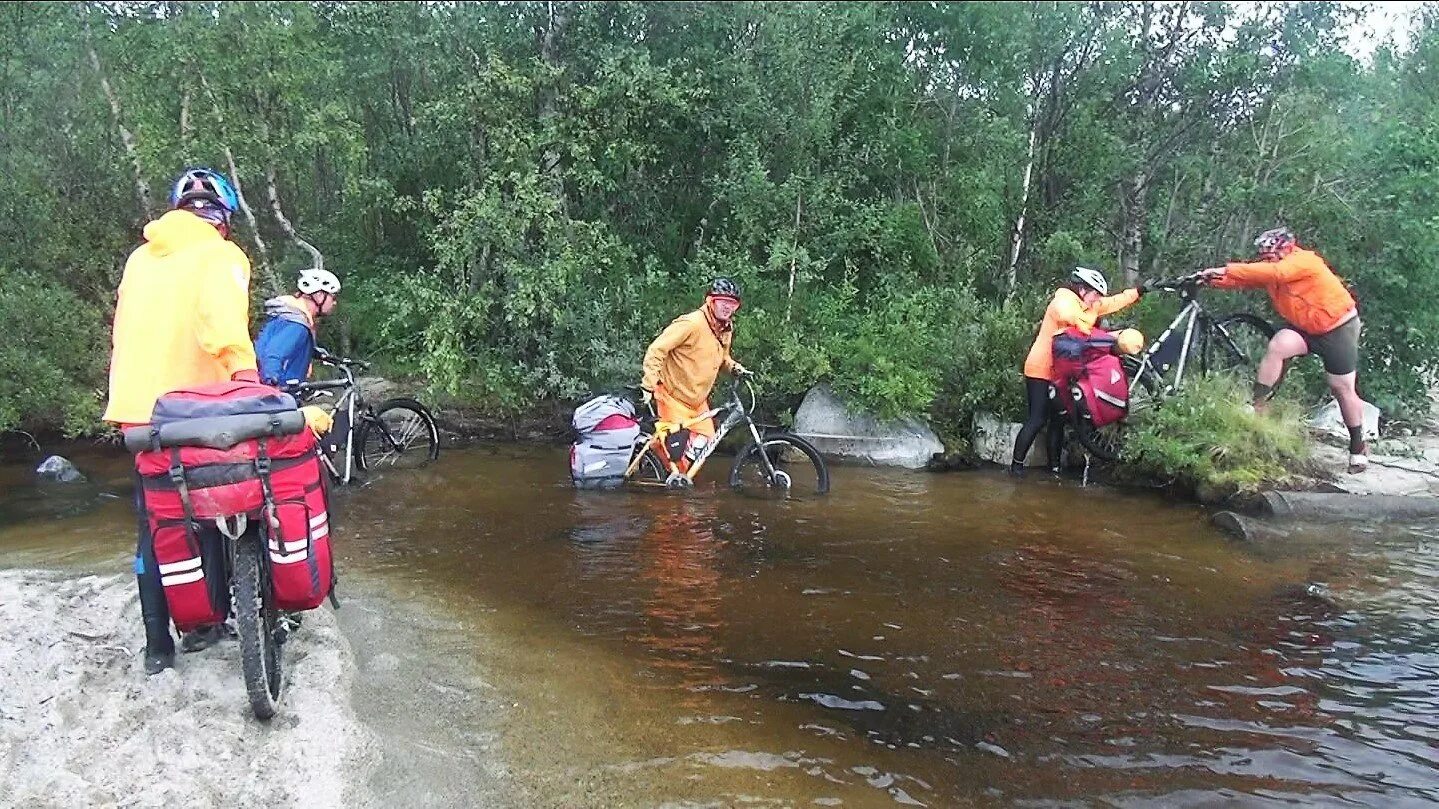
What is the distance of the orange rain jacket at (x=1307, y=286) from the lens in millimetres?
8773

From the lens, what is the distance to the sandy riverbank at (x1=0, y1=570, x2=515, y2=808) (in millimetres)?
3404

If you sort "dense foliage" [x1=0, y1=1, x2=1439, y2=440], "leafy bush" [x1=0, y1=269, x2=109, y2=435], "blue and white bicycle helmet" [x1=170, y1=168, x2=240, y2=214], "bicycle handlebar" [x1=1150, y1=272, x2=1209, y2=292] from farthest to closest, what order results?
"dense foliage" [x1=0, y1=1, x2=1439, y2=440] < "leafy bush" [x1=0, y1=269, x2=109, y2=435] < "bicycle handlebar" [x1=1150, y1=272, x2=1209, y2=292] < "blue and white bicycle helmet" [x1=170, y1=168, x2=240, y2=214]

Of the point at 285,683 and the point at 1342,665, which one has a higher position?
the point at 285,683

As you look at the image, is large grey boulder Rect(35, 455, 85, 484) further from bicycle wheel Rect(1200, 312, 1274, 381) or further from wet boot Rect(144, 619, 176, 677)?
bicycle wheel Rect(1200, 312, 1274, 381)

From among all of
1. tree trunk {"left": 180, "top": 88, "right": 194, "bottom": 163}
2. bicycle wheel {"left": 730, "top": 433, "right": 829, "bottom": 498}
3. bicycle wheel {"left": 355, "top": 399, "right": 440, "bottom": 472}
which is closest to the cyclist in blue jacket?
bicycle wheel {"left": 355, "top": 399, "right": 440, "bottom": 472}

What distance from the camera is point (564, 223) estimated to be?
450 inches

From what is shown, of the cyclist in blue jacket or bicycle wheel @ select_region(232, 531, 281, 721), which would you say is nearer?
bicycle wheel @ select_region(232, 531, 281, 721)

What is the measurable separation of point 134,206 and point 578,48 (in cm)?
646

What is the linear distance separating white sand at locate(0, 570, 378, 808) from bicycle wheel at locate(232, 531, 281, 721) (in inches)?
4.6

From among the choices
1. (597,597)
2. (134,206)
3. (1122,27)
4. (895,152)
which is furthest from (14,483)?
(1122,27)

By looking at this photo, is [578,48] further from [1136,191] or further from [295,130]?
[1136,191]

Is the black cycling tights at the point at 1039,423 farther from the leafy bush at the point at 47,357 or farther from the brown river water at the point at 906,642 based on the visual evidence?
the leafy bush at the point at 47,357

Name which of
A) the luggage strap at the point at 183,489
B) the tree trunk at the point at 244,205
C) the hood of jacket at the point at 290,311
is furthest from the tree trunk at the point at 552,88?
the luggage strap at the point at 183,489

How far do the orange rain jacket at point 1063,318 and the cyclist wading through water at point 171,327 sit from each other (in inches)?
291
